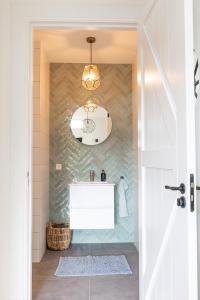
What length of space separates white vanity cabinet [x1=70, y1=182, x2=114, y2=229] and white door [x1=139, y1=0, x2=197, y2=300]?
163 cm

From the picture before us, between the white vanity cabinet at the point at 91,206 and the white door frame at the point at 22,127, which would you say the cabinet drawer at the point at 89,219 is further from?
the white door frame at the point at 22,127

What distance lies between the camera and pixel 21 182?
212 cm

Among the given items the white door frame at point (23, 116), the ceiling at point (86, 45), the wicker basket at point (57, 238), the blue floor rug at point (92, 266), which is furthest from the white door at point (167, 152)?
the wicker basket at point (57, 238)

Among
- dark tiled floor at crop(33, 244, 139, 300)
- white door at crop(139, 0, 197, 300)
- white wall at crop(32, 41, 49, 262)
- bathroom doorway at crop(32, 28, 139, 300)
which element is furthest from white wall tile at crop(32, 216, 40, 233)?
white door at crop(139, 0, 197, 300)

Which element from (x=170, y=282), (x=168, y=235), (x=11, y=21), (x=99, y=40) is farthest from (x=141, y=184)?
(x=99, y=40)

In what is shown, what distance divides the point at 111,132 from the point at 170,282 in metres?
2.88

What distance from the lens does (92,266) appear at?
308 cm

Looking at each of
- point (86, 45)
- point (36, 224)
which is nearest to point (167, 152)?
point (36, 224)

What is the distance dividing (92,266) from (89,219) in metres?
0.66

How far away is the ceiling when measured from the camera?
10.4 feet

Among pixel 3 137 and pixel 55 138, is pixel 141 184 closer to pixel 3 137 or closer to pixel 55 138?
pixel 3 137

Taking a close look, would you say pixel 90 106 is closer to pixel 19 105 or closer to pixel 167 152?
pixel 19 105

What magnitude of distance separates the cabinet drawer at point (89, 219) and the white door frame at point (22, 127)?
4.83 feet

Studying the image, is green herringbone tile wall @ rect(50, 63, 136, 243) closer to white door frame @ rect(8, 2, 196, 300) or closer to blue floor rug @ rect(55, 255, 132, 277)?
blue floor rug @ rect(55, 255, 132, 277)
